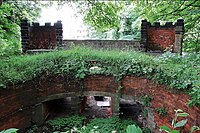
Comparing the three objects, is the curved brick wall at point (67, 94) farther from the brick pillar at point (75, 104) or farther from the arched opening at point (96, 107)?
the arched opening at point (96, 107)

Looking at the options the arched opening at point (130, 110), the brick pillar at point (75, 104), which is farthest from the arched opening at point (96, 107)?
the arched opening at point (130, 110)

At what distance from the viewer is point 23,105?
215 inches

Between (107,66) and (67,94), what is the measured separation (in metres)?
1.70

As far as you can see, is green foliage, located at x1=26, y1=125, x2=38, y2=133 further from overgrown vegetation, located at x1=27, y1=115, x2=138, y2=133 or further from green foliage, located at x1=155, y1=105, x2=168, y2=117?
green foliage, located at x1=155, y1=105, x2=168, y2=117

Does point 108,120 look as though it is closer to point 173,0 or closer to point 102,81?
point 102,81

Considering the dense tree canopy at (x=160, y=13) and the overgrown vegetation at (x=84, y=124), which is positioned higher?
the dense tree canopy at (x=160, y=13)

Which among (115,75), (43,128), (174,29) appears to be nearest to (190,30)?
(174,29)

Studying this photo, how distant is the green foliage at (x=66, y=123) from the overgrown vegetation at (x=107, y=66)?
155cm

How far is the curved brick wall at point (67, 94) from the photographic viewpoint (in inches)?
185

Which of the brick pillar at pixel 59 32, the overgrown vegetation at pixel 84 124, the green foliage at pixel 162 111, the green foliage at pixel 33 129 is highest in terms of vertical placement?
the brick pillar at pixel 59 32

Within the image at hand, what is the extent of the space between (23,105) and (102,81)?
2.58 metres

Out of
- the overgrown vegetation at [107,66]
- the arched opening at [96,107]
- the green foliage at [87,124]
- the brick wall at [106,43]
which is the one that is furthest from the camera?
the brick wall at [106,43]

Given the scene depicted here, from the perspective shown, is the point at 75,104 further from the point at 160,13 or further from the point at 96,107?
the point at 160,13

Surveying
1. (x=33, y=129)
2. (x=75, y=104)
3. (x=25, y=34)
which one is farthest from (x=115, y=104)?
(x=25, y=34)
